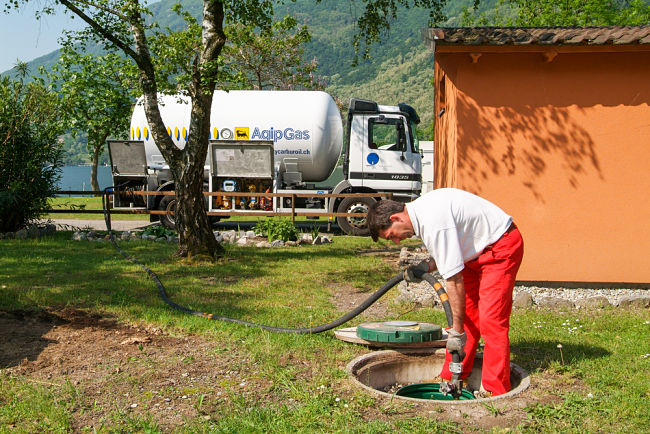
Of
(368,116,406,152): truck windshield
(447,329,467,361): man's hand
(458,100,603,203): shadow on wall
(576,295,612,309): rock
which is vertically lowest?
(576,295,612,309): rock

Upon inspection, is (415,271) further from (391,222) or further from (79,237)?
(79,237)

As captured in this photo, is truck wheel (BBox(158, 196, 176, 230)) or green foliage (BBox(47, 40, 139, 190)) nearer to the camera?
green foliage (BBox(47, 40, 139, 190))

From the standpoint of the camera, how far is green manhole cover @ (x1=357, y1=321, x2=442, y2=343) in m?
5.16

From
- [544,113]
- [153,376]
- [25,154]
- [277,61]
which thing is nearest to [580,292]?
[544,113]

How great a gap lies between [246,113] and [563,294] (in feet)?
34.7

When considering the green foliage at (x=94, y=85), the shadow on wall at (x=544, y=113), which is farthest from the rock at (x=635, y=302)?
the green foliage at (x=94, y=85)

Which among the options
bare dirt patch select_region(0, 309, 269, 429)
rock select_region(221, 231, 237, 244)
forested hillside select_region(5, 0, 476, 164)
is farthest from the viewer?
forested hillside select_region(5, 0, 476, 164)

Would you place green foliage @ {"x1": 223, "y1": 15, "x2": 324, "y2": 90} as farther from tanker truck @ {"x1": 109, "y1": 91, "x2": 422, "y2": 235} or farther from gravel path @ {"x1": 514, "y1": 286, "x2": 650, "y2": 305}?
gravel path @ {"x1": 514, "y1": 286, "x2": 650, "y2": 305}

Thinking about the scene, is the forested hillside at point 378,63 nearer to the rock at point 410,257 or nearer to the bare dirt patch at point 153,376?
the rock at point 410,257

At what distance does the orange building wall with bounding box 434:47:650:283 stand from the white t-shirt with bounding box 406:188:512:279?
4747 mm

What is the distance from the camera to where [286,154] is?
55.4 feet

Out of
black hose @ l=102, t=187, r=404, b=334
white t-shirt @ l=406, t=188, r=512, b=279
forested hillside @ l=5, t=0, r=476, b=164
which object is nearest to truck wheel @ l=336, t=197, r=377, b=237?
black hose @ l=102, t=187, r=404, b=334

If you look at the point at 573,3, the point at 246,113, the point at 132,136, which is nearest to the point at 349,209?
the point at 246,113

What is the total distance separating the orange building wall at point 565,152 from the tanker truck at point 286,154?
22.4 ft
